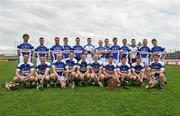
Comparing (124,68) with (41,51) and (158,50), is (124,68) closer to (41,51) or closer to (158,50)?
(158,50)

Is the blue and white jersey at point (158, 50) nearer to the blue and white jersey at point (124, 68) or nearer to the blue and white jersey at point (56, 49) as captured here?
the blue and white jersey at point (124, 68)

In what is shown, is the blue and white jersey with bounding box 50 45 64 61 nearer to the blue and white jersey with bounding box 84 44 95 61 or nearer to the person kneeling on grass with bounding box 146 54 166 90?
the blue and white jersey with bounding box 84 44 95 61

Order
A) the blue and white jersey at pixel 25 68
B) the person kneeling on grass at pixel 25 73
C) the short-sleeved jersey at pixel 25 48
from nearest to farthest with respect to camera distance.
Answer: the person kneeling on grass at pixel 25 73 → the blue and white jersey at pixel 25 68 → the short-sleeved jersey at pixel 25 48

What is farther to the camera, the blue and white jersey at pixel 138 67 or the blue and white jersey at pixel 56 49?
the blue and white jersey at pixel 56 49

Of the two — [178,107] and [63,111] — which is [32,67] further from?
[178,107]

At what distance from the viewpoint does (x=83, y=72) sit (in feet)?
44.3

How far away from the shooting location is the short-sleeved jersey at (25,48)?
1400 centimetres

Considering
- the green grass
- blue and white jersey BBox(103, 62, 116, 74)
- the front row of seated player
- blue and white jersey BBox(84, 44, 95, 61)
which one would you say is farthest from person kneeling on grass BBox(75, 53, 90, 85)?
the green grass

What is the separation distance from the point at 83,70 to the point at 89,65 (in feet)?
1.16

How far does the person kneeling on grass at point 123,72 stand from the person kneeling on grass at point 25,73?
3.23m

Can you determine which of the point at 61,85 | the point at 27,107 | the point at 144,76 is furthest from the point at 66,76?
the point at 27,107

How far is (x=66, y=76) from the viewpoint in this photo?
42.2 ft

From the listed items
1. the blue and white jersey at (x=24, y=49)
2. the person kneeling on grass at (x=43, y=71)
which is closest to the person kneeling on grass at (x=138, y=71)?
the person kneeling on grass at (x=43, y=71)

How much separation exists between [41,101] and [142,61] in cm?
643
